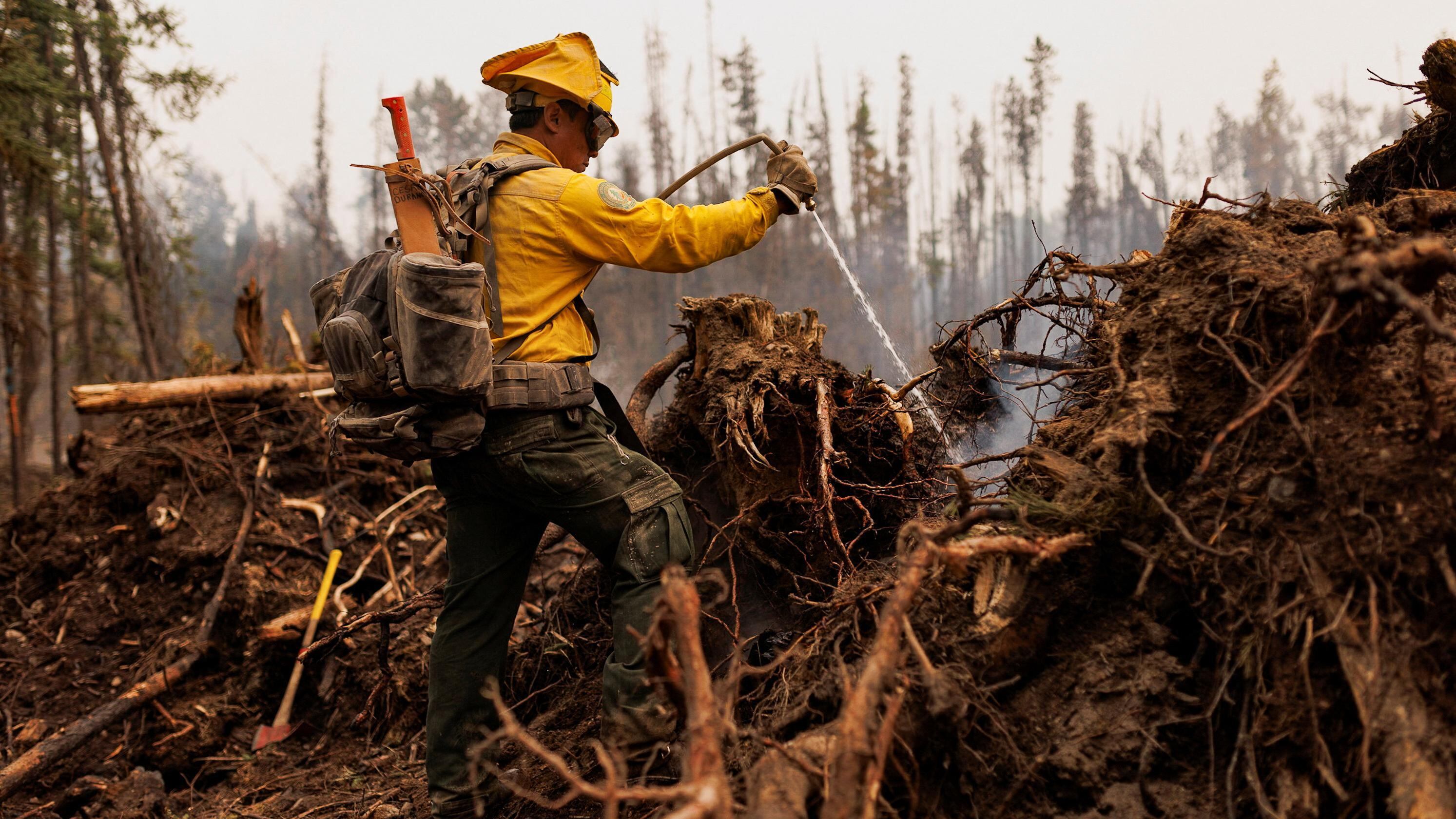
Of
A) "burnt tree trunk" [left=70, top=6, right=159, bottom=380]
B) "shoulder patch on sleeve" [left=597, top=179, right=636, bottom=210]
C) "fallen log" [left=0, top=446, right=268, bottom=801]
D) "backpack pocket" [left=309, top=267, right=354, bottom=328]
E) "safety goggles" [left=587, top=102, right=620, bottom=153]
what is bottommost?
"fallen log" [left=0, top=446, right=268, bottom=801]

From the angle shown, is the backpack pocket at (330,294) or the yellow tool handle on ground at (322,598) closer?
the backpack pocket at (330,294)

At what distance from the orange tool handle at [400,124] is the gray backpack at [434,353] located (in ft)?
0.61

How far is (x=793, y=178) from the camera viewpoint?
3.19m

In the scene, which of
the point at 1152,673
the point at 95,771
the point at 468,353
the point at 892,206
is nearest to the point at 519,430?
the point at 468,353

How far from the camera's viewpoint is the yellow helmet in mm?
3037

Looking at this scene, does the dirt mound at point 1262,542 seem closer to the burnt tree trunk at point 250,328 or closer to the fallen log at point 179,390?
the fallen log at point 179,390

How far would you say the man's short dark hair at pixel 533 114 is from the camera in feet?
10.2

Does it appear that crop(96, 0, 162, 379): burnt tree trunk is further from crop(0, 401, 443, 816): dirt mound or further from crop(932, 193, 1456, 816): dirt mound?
crop(932, 193, 1456, 816): dirt mound

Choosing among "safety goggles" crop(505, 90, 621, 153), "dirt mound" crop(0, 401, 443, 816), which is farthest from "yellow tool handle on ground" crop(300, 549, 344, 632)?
"safety goggles" crop(505, 90, 621, 153)

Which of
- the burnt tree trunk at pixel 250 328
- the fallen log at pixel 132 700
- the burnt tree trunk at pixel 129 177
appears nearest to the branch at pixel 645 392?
the fallen log at pixel 132 700

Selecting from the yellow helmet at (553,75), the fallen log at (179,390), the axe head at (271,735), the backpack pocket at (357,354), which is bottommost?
the axe head at (271,735)

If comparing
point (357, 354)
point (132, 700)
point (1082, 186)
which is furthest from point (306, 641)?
point (1082, 186)

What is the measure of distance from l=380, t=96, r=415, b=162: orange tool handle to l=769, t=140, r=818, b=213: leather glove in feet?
4.25

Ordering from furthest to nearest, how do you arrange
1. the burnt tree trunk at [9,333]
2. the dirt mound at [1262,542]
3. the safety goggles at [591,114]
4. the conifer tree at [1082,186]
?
1. the conifer tree at [1082,186]
2. the burnt tree trunk at [9,333]
3. the safety goggles at [591,114]
4. the dirt mound at [1262,542]
